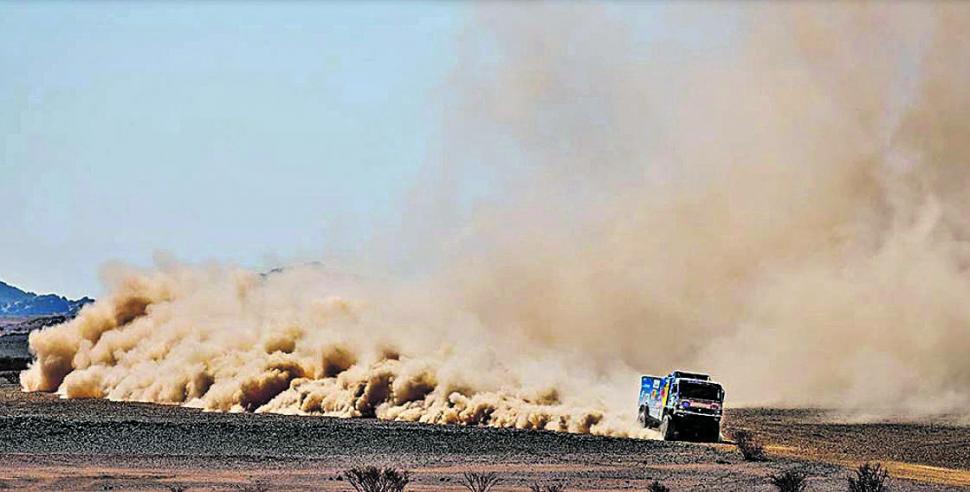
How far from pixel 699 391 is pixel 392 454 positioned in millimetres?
12336

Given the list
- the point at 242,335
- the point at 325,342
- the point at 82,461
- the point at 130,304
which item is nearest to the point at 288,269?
the point at 130,304

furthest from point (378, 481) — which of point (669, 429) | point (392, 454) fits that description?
point (669, 429)

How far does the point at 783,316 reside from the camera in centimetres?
8819

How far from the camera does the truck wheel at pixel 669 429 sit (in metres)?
44.7

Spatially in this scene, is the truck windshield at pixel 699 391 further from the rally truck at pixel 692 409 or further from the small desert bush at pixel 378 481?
the small desert bush at pixel 378 481

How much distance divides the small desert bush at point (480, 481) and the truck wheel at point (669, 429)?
13948 mm

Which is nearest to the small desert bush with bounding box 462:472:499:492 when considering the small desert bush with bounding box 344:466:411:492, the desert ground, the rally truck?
the desert ground

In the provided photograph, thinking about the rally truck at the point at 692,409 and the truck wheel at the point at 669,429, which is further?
the truck wheel at the point at 669,429

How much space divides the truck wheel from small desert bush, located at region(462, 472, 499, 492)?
13948mm

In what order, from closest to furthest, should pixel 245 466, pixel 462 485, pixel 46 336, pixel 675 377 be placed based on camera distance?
1. pixel 462 485
2. pixel 245 466
3. pixel 675 377
4. pixel 46 336

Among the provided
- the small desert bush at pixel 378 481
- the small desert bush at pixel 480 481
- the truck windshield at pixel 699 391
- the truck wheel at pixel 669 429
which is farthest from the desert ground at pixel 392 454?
the truck windshield at pixel 699 391

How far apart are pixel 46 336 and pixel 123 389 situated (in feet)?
35.5

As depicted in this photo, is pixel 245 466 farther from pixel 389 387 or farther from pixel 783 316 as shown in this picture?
pixel 783 316

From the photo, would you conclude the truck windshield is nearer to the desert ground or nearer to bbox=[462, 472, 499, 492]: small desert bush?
the desert ground
